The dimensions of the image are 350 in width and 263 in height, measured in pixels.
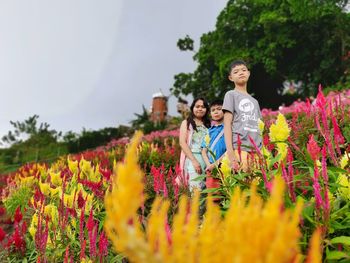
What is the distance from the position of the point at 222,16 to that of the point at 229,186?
94.3ft

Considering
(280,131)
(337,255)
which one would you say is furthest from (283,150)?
(337,255)

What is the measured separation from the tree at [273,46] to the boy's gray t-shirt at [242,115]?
23.0m

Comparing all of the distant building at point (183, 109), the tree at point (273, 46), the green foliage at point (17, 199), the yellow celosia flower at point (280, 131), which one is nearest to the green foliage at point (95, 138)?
the distant building at point (183, 109)

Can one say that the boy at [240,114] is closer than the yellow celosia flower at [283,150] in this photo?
No

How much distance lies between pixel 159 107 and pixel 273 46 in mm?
11203

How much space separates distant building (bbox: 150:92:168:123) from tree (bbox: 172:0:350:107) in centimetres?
328

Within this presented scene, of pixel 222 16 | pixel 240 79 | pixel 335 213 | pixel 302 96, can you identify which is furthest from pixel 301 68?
pixel 335 213

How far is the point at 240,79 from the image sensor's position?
14.1 ft

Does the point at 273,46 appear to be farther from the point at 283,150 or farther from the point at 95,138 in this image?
the point at 283,150

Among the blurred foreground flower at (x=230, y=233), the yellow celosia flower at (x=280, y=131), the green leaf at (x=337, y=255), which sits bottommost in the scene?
the green leaf at (x=337, y=255)

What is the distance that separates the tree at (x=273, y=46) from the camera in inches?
1046

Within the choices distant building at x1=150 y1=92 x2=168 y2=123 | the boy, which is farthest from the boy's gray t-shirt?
distant building at x1=150 y1=92 x2=168 y2=123

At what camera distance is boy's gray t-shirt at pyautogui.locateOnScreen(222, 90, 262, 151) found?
13.8 ft

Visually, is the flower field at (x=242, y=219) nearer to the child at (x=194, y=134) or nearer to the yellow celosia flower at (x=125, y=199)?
the yellow celosia flower at (x=125, y=199)
